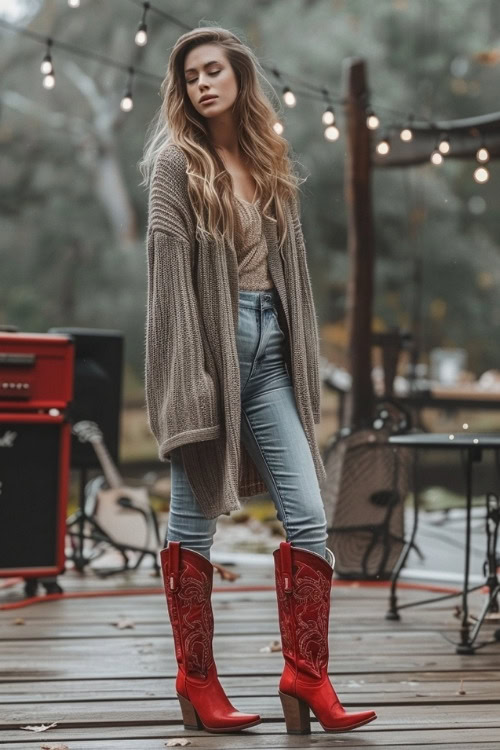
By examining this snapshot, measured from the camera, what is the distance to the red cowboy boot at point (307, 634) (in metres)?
2.26

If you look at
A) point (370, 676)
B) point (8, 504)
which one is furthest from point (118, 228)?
point (370, 676)

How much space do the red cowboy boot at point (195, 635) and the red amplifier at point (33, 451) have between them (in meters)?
1.86

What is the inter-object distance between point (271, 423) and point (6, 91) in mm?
7228

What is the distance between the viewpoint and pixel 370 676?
2.94m

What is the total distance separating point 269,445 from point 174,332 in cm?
30

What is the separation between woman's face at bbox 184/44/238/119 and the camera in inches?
90.0

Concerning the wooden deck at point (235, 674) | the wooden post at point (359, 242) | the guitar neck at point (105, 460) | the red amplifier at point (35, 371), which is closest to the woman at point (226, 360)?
the wooden deck at point (235, 674)

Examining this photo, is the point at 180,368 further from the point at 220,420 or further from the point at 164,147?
the point at 164,147

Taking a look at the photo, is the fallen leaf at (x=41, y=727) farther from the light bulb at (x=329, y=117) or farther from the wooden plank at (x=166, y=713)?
the light bulb at (x=329, y=117)

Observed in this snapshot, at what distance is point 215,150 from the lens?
236 cm

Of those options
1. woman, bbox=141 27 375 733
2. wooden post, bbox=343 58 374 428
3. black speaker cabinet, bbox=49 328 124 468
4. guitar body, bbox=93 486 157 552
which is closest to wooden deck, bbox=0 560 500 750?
woman, bbox=141 27 375 733

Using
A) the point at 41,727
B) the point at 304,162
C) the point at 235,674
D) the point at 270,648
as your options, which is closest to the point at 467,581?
A: the point at 270,648

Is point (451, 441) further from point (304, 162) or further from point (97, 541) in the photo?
point (304, 162)

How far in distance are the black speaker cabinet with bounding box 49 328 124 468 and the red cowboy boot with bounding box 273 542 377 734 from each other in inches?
102
